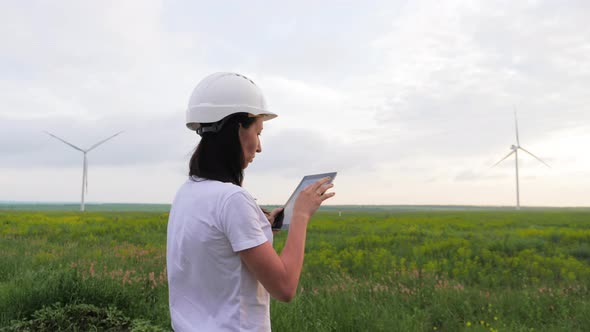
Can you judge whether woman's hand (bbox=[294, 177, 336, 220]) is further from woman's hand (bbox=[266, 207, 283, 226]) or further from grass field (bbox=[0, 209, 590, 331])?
grass field (bbox=[0, 209, 590, 331])

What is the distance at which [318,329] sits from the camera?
17.1 feet

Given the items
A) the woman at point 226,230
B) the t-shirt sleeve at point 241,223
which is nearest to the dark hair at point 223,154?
the woman at point 226,230

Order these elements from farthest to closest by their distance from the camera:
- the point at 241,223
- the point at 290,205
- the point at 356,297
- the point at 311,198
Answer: the point at 356,297 < the point at 290,205 < the point at 311,198 < the point at 241,223

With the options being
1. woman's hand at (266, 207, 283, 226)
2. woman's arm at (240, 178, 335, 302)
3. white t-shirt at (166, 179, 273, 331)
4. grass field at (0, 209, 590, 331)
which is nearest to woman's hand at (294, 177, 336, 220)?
woman's arm at (240, 178, 335, 302)

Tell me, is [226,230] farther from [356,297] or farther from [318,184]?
[356,297]

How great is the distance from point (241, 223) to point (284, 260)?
0.21m

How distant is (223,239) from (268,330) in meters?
0.37

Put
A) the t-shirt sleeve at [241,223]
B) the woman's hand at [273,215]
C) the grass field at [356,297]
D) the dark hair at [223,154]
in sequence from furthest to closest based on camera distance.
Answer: the grass field at [356,297]
the woman's hand at [273,215]
the dark hair at [223,154]
the t-shirt sleeve at [241,223]

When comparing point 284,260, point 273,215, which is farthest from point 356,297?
point 284,260

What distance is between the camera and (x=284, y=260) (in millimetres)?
1628

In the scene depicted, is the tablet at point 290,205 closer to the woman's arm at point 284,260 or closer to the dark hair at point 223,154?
the woman's arm at point 284,260

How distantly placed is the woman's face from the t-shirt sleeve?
0.28 meters

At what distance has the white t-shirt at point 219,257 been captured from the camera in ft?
5.11

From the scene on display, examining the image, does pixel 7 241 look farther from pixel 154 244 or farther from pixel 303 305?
pixel 303 305
